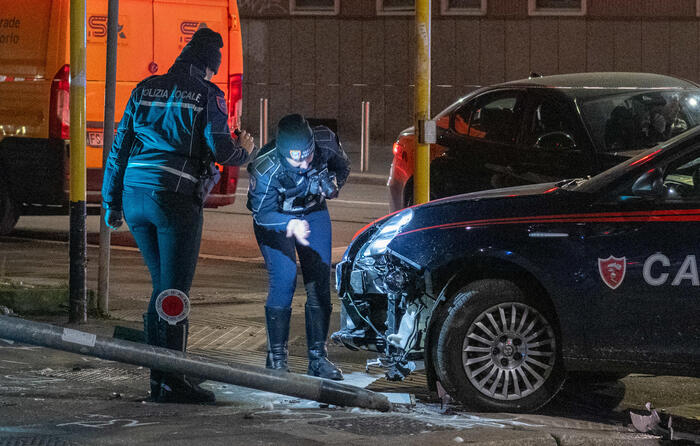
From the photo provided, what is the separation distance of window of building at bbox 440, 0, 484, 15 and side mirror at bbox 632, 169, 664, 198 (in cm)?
1988

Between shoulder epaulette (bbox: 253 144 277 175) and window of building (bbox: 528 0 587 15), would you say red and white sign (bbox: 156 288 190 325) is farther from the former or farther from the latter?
window of building (bbox: 528 0 587 15)

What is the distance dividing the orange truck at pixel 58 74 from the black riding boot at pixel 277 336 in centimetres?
550

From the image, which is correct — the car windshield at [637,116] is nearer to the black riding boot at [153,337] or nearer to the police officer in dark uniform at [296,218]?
the police officer in dark uniform at [296,218]

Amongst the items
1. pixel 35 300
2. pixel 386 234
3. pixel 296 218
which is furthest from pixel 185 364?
pixel 35 300

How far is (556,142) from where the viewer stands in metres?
10.9

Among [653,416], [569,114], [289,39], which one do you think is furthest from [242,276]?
[289,39]

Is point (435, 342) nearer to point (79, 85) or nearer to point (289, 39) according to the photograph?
point (79, 85)

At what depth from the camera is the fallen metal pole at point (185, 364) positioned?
20.2 ft

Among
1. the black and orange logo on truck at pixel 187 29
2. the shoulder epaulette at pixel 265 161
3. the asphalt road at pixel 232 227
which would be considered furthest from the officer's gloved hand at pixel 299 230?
the black and orange logo on truck at pixel 187 29

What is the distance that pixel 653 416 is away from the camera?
665cm

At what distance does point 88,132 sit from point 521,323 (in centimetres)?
708

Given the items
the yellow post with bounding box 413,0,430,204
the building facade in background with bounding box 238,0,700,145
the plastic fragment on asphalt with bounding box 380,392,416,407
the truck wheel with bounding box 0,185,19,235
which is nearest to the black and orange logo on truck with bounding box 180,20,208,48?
the truck wheel with bounding box 0,185,19,235

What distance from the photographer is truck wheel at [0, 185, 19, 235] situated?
13.8m

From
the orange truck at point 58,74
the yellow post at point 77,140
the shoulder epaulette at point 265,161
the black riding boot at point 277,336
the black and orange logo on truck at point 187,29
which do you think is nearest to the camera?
the shoulder epaulette at point 265,161
